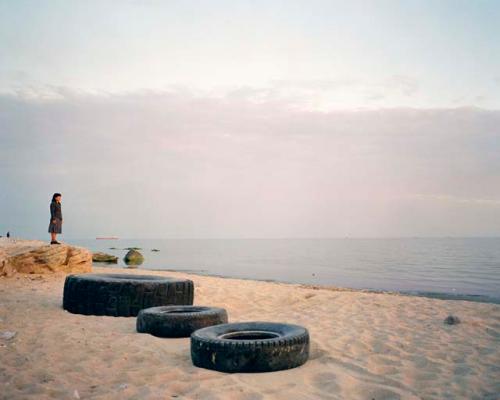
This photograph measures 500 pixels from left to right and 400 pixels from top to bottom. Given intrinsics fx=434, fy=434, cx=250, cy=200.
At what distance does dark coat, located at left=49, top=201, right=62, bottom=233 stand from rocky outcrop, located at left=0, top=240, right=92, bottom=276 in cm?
142

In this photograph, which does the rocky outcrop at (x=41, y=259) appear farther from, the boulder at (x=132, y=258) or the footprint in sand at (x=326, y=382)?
the boulder at (x=132, y=258)

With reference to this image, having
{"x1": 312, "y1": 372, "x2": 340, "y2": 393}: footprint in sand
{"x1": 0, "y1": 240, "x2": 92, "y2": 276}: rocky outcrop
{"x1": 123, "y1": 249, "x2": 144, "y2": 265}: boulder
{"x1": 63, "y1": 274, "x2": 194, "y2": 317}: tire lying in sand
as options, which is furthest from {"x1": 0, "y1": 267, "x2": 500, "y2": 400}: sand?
{"x1": 123, "y1": 249, "x2": 144, "y2": 265}: boulder

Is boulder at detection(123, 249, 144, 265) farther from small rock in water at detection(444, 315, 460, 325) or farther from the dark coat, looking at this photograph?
small rock in water at detection(444, 315, 460, 325)

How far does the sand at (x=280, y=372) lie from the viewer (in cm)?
416

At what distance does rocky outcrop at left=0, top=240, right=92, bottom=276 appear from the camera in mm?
12336

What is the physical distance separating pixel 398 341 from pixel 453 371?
1.40 m

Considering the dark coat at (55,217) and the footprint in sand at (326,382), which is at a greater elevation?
the dark coat at (55,217)

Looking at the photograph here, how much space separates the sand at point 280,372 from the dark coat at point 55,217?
20.1ft

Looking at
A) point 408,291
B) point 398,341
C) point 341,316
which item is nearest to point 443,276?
point 408,291

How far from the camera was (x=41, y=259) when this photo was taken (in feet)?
42.1

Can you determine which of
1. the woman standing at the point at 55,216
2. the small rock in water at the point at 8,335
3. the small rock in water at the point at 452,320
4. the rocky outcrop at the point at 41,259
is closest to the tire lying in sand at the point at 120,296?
the small rock in water at the point at 8,335

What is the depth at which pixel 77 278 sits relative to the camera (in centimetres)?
815

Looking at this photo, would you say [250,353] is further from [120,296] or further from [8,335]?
[120,296]

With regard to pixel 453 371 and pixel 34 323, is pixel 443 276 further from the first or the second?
pixel 34 323
